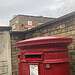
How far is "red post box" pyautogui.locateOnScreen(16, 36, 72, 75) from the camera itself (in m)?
3.79

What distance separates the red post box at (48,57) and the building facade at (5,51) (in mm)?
2692

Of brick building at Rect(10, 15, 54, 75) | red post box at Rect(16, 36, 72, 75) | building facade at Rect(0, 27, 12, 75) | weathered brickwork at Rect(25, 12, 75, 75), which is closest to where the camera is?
red post box at Rect(16, 36, 72, 75)

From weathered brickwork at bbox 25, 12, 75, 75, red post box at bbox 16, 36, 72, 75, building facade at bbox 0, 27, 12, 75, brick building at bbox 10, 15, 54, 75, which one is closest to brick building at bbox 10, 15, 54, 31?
brick building at bbox 10, 15, 54, 75

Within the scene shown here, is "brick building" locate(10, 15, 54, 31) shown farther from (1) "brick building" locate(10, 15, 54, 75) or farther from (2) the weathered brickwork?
(2) the weathered brickwork

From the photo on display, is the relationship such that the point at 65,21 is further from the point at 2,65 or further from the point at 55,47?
the point at 2,65

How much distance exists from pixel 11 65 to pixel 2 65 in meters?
0.28

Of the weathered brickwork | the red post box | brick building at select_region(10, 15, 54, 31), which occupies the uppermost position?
brick building at select_region(10, 15, 54, 31)

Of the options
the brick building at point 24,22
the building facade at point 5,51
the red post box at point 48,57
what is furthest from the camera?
the brick building at point 24,22

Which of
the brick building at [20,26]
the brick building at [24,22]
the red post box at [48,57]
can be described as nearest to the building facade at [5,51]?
the brick building at [20,26]

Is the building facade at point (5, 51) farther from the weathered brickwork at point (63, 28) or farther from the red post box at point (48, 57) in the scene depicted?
the red post box at point (48, 57)

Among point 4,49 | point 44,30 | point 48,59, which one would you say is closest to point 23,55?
point 48,59

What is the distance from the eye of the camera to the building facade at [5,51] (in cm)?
665

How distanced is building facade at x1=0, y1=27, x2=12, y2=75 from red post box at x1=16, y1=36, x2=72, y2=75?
106 inches

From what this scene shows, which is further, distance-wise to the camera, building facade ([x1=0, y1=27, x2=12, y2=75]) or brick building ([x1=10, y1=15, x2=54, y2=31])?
brick building ([x1=10, y1=15, x2=54, y2=31])
